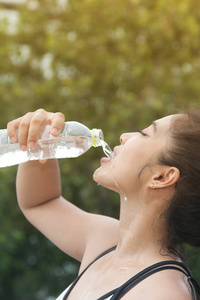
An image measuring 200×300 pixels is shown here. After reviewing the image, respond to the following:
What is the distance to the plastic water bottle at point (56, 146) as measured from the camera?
1813mm

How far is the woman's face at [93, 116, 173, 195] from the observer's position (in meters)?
1.53

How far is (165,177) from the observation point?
1.53 m

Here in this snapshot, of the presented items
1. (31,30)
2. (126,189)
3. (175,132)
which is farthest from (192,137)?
(31,30)

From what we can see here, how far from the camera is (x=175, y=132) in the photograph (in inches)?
61.1

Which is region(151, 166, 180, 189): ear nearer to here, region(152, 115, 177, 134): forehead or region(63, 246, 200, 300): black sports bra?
region(152, 115, 177, 134): forehead

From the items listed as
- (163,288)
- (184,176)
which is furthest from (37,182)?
(163,288)

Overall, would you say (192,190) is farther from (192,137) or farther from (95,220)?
(95,220)

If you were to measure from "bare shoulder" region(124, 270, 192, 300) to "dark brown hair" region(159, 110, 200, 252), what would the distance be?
16cm

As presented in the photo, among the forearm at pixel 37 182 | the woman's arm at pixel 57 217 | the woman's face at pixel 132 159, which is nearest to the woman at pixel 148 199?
the woman's face at pixel 132 159

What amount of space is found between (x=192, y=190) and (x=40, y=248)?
4.30m

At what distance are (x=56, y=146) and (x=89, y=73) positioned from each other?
546cm

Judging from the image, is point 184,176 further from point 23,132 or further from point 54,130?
point 23,132

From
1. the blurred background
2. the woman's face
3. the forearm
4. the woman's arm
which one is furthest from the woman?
the blurred background

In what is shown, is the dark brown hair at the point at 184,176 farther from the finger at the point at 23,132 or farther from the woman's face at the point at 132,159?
the finger at the point at 23,132
